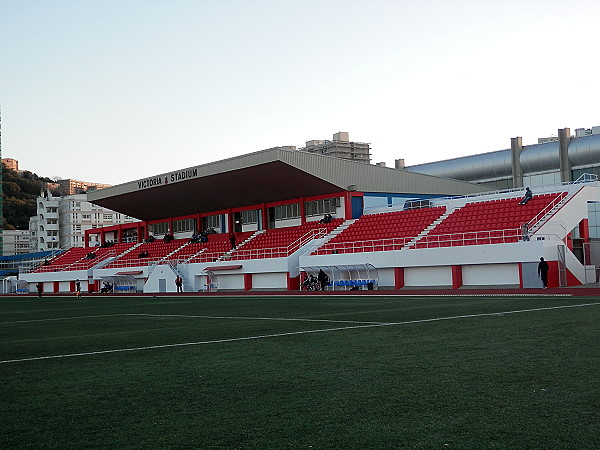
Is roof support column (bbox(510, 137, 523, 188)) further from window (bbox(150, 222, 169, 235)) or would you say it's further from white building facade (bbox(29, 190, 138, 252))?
white building facade (bbox(29, 190, 138, 252))

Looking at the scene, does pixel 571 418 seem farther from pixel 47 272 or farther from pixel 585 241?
pixel 47 272

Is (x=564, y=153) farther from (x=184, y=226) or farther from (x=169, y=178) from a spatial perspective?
(x=184, y=226)

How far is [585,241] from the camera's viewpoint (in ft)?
119

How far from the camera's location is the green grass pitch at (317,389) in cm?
535

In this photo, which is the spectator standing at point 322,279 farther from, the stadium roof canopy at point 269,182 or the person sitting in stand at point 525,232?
the person sitting in stand at point 525,232

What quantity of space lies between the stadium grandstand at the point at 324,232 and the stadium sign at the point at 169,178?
4.4 inches

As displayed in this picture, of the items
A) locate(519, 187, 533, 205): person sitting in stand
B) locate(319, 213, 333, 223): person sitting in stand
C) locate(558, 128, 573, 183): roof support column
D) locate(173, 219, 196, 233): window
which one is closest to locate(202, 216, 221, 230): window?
locate(173, 219, 196, 233): window

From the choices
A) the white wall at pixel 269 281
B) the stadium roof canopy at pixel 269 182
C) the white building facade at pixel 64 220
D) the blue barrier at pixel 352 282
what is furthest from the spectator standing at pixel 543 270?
the white building facade at pixel 64 220

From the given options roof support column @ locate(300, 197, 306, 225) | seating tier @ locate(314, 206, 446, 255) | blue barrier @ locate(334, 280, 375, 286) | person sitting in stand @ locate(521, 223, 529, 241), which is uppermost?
roof support column @ locate(300, 197, 306, 225)

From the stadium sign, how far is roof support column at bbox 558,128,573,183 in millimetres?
33533

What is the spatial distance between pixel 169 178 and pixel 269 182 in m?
10.4

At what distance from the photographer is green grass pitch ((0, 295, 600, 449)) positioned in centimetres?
535

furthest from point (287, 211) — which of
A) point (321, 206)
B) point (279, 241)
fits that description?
point (279, 241)

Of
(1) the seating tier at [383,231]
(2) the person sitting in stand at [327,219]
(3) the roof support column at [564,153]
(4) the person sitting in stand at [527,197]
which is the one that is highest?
(3) the roof support column at [564,153]
